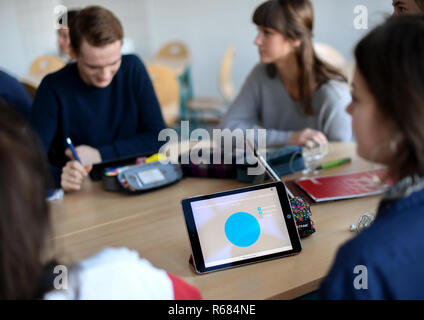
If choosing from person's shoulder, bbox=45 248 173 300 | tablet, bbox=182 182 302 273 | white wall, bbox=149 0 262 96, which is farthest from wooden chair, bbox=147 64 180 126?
person's shoulder, bbox=45 248 173 300

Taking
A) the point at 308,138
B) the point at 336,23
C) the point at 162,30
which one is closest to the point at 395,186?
the point at 308,138

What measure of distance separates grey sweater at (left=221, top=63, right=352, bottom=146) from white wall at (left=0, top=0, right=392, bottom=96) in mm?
2940

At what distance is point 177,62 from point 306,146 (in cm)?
325

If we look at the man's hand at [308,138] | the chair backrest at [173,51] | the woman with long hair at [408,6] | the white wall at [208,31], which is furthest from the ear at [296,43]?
the chair backrest at [173,51]

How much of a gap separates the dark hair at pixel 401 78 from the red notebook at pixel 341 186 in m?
0.62

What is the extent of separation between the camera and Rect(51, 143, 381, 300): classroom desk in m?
1.03

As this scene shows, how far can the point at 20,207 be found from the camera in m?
0.62

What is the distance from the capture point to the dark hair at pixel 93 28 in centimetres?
175

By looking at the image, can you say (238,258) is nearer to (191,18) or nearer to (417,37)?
(417,37)

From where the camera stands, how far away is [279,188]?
1.16 meters

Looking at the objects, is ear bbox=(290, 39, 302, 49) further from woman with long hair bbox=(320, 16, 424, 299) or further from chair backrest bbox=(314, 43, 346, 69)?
chair backrest bbox=(314, 43, 346, 69)

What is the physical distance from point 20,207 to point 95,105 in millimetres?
1395

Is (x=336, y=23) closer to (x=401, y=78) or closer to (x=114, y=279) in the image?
(x=401, y=78)

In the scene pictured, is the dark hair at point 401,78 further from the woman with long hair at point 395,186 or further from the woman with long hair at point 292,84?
the woman with long hair at point 292,84
